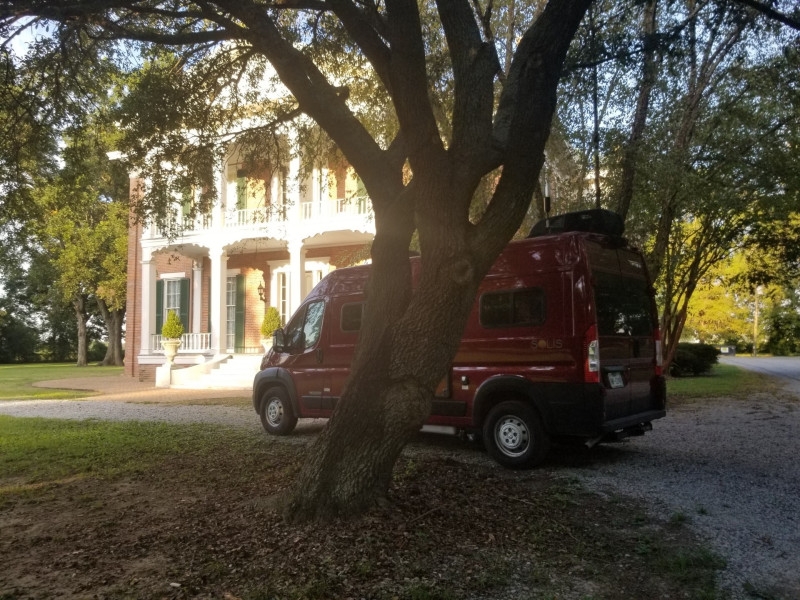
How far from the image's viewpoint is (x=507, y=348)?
752 centimetres

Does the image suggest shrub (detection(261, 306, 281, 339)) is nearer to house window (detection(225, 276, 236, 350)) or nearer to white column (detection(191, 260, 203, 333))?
house window (detection(225, 276, 236, 350))

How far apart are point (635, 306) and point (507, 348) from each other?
171 centimetres

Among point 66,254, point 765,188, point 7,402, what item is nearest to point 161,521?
point 765,188

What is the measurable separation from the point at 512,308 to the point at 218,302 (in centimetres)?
1476

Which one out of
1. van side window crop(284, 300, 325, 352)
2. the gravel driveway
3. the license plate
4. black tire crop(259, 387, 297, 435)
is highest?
van side window crop(284, 300, 325, 352)

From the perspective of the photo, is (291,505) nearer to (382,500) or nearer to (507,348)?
(382,500)

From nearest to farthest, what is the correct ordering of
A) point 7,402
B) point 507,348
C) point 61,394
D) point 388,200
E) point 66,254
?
1. point 388,200
2. point 507,348
3. point 7,402
4. point 61,394
5. point 66,254

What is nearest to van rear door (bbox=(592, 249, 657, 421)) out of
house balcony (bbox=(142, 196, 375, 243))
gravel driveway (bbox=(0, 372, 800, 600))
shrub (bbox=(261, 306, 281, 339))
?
gravel driveway (bbox=(0, 372, 800, 600))

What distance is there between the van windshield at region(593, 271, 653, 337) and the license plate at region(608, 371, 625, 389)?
1.40 feet

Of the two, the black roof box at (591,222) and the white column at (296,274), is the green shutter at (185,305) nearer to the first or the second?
the white column at (296,274)

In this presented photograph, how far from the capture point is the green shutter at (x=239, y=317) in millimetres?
22422

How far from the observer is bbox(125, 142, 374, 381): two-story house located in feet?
63.8

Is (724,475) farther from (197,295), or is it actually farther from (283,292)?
(197,295)

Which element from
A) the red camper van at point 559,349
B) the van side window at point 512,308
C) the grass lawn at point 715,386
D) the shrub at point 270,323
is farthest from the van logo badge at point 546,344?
the shrub at point 270,323
